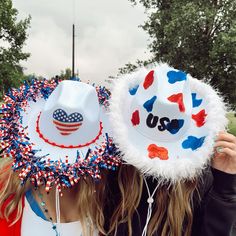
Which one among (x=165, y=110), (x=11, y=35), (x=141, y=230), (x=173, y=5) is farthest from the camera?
(x=11, y=35)

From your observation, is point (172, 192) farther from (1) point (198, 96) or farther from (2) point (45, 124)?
(2) point (45, 124)

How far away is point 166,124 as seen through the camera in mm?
1676

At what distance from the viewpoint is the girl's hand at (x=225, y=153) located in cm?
167

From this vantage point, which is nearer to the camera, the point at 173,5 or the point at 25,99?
the point at 25,99

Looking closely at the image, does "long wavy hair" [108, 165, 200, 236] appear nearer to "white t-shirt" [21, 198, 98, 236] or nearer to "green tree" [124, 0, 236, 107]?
"white t-shirt" [21, 198, 98, 236]

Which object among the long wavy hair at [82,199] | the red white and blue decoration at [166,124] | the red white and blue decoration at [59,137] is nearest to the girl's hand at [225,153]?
the red white and blue decoration at [166,124]

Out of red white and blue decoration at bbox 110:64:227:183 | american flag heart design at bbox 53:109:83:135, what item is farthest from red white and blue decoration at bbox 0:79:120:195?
red white and blue decoration at bbox 110:64:227:183

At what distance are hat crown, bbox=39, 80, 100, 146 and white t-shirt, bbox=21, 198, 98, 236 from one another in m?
0.39

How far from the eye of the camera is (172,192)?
5.87 feet

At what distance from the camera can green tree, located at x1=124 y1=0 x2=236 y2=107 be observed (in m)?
12.9

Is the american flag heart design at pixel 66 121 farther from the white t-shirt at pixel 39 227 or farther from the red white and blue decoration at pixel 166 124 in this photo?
the white t-shirt at pixel 39 227

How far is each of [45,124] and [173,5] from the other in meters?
13.4

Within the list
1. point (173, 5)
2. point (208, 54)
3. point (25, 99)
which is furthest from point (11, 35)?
point (25, 99)

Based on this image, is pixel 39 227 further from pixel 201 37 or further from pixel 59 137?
pixel 201 37
